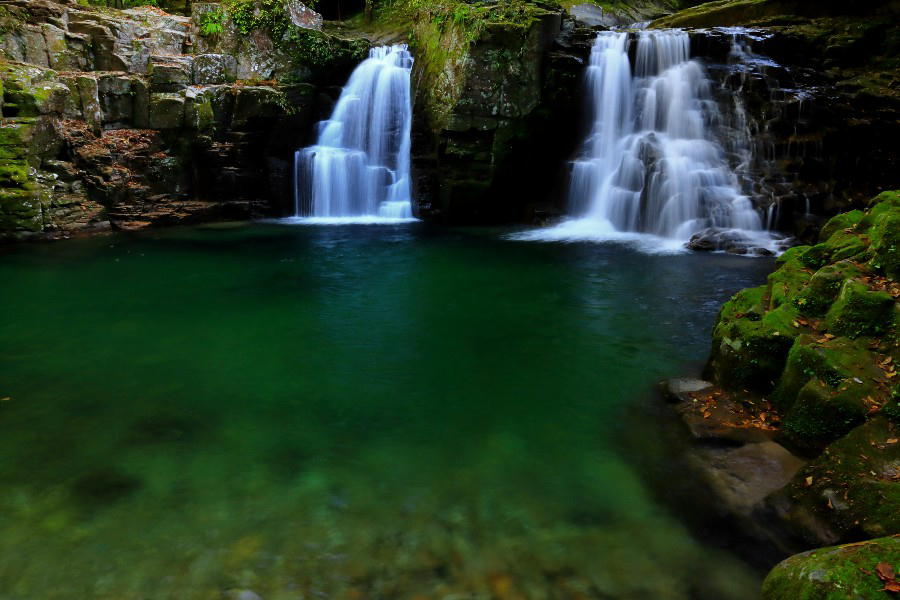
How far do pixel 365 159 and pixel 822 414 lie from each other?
1600 centimetres

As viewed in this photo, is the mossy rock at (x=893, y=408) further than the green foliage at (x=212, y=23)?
No

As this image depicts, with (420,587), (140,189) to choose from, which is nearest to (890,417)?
(420,587)

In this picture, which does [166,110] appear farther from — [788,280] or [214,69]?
[788,280]

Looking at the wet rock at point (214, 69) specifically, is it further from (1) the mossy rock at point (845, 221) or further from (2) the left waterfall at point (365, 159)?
(1) the mossy rock at point (845, 221)

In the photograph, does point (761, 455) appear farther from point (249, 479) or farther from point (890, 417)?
point (249, 479)

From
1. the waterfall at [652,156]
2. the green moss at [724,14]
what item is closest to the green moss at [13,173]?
the waterfall at [652,156]

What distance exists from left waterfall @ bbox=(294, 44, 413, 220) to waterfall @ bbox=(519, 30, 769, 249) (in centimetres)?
538

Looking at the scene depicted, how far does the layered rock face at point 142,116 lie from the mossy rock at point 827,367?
16005 millimetres

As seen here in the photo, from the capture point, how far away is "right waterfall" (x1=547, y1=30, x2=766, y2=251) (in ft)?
47.4

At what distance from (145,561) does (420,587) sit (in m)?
1.70

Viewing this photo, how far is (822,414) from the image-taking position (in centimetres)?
423

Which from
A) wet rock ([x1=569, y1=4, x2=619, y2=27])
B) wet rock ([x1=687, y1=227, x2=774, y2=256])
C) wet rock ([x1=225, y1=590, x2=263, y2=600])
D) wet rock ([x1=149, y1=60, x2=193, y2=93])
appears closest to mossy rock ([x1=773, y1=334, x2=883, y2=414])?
wet rock ([x1=225, y1=590, x2=263, y2=600])

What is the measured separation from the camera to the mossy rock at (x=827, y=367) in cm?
418

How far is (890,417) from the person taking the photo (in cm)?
376
